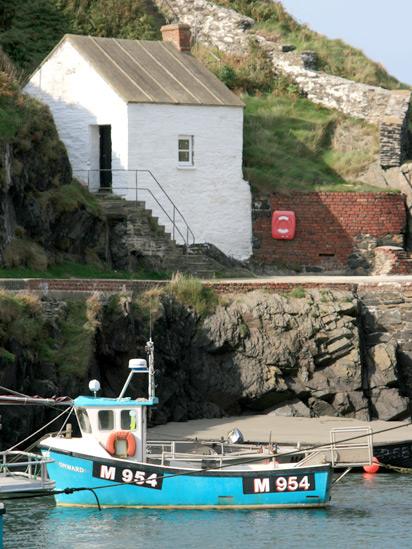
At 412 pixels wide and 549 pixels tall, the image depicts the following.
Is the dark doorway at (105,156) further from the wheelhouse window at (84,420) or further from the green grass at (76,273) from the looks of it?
the wheelhouse window at (84,420)

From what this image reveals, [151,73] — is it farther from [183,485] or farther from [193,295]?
[183,485]

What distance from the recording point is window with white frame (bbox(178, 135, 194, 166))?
61188 mm

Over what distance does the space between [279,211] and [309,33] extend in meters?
11.6

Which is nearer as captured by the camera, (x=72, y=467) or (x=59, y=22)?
(x=72, y=467)

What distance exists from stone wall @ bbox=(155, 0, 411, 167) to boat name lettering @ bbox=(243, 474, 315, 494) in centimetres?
2411

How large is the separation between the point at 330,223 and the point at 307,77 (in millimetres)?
7807

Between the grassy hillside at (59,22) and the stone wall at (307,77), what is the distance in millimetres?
1437

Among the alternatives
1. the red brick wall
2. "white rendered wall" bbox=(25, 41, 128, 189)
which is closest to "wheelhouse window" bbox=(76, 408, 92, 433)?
"white rendered wall" bbox=(25, 41, 128, 189)

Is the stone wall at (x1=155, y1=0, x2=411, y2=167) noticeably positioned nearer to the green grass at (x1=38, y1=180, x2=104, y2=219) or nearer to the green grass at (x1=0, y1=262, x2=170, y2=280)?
the green grass at (x1=0, y1=262, x2=170, y2=280)

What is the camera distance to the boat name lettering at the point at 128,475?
1661 inches

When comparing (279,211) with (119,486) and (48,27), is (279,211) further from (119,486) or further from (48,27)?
(119,486)

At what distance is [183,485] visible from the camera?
139ft

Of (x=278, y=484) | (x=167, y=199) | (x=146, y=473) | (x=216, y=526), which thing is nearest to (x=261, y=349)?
(x=167, y=199)

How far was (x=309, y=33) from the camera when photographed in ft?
234
